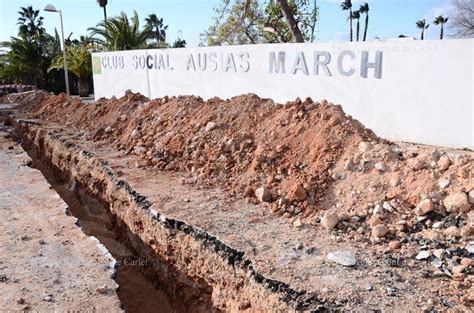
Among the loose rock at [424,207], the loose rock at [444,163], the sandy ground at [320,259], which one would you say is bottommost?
the sandy ground at [320,259]

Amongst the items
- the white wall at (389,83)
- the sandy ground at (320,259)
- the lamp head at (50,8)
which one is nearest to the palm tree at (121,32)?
the lamp head at (50,8)

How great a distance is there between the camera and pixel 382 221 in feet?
14.0

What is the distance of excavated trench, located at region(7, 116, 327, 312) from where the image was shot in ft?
12.3

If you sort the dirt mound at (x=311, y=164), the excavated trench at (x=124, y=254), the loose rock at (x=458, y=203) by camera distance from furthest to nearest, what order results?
1. the excavated trench at (x=124, y=254)
2. the dirt mound at (x=311, y=164)
3. the loose rock at (x=458, y=203)

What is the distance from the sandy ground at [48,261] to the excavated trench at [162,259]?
492 mm

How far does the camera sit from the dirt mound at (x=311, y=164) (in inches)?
168

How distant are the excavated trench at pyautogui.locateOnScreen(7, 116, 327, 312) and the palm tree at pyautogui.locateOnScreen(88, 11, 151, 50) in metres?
12.6

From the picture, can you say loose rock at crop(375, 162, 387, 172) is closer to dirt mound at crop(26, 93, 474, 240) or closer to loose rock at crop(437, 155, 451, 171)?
dirt mound at crop(26, 93, 474, 240)

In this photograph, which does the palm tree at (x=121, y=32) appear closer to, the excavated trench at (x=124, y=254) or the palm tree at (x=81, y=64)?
the palm tree at (x=81, y=64)

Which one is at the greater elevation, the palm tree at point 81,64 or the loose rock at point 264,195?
the palm tree at point 81,64

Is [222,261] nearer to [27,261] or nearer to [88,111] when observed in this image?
[27,261]

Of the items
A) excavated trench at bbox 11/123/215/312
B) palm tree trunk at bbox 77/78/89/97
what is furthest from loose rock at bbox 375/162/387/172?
palm tree trunk at bbox 77/78/89/97

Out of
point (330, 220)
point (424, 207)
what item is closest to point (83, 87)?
point (330, 220)

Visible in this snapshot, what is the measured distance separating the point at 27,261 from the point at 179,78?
769 cm
